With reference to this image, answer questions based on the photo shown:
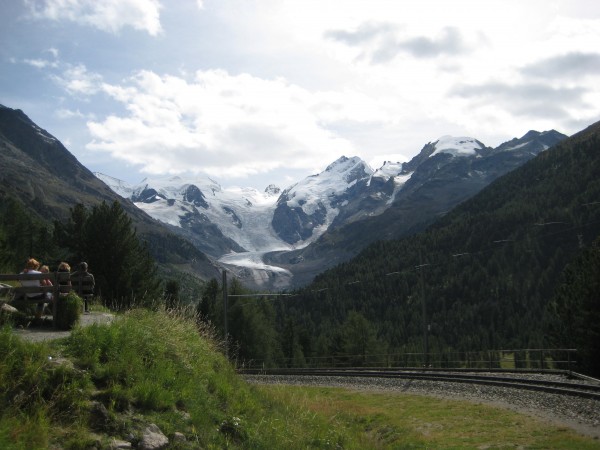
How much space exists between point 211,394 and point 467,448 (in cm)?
834

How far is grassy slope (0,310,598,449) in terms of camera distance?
767cm

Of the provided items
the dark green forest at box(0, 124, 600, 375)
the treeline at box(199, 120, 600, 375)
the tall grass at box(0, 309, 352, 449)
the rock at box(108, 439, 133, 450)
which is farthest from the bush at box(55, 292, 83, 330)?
the treeline at box(199, 120, 600, 375)

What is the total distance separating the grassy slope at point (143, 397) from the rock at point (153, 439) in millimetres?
112

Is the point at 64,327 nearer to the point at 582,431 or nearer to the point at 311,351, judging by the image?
the point at 582,431

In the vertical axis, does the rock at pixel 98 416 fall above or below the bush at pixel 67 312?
below

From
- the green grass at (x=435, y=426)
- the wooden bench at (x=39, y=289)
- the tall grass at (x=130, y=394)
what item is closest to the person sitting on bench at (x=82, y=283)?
the wooden bench at (x=39, y=289)

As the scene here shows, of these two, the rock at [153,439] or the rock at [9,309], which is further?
the rock at [9,309]

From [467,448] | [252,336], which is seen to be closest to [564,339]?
[252,336]

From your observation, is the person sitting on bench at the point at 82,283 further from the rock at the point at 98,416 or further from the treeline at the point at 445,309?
the treeline at the point at 445,309

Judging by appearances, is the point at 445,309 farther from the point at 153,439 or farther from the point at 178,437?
the point at 153,439

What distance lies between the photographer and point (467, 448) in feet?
51.2

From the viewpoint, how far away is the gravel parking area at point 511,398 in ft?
58.4

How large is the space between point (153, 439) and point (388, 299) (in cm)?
18914

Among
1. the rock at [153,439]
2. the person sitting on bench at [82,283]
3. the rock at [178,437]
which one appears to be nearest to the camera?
the rock at [153,439]
